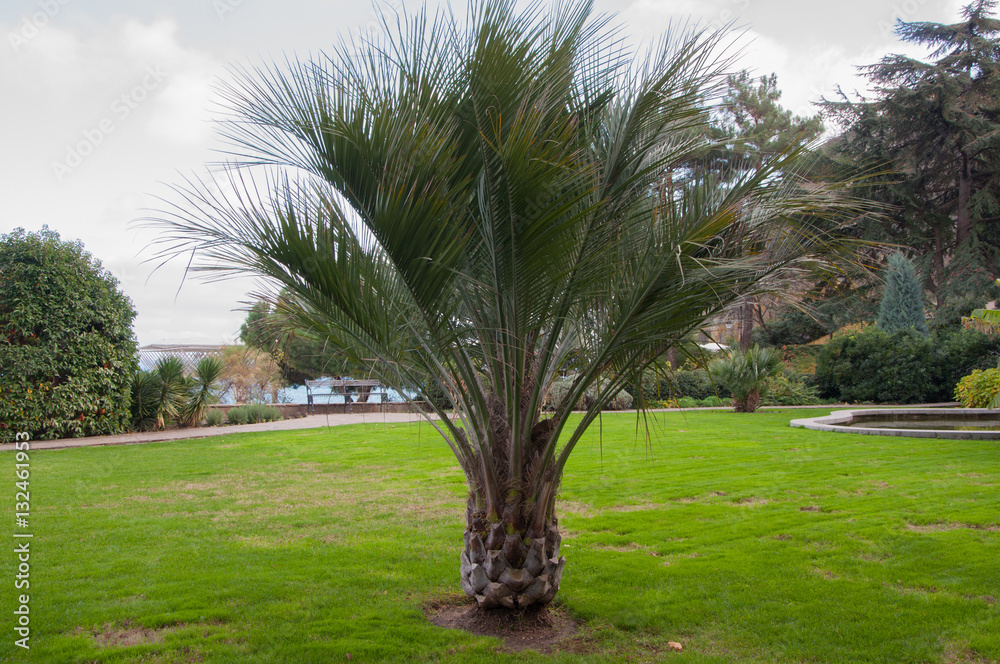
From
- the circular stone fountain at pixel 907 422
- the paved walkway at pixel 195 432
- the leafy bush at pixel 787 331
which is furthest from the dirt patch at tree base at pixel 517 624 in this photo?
the leafy bush at pixel 787 331

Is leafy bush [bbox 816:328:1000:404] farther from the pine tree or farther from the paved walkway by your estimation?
the pine tree

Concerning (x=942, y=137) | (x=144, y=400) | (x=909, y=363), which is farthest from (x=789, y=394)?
(x=144, y=400)

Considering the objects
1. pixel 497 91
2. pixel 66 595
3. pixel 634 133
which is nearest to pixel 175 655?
pixel 66 595

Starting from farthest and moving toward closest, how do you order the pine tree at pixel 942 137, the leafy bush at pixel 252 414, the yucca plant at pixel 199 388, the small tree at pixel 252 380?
the small tree at pixel 252 380
the pine tree at pixel 942 137
the leafy bush at pixel 252 414
the yucca plant at pixel 199 388

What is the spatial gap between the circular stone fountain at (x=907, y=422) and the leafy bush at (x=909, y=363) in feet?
17.2

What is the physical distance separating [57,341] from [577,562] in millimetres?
12327

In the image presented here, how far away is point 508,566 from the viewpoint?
11.9 ft

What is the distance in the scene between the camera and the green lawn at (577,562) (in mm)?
3424

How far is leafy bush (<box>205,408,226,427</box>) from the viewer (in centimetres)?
1674

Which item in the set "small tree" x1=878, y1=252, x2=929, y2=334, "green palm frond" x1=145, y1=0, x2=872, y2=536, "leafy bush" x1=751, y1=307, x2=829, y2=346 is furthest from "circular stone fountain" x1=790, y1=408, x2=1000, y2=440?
"leafy bush" x1=751, y1=307, x2=829, y2=346

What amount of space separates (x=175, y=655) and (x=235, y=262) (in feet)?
6.79

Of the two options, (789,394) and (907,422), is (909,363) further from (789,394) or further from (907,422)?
(907,422)

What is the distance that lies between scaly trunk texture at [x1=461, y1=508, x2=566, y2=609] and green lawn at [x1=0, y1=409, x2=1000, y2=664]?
28 centimetres

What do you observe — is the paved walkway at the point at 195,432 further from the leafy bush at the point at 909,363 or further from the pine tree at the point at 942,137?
the pine tree at the point at 942,137
